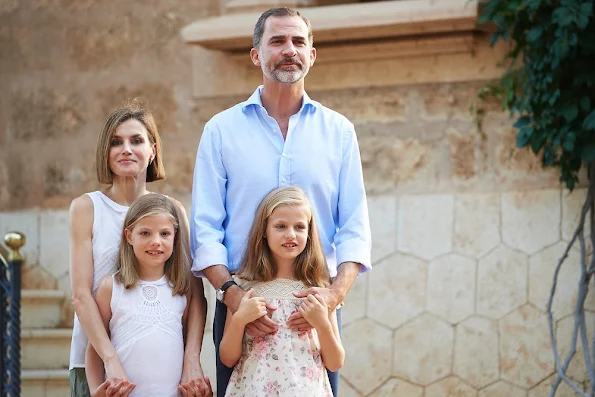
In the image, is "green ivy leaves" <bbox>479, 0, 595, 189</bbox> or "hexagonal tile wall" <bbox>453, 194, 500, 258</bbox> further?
"hexagonal tile wall" <bbox>453, 194, 500, 258</bbox>

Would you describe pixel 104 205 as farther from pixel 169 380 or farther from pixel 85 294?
pixel 169 380

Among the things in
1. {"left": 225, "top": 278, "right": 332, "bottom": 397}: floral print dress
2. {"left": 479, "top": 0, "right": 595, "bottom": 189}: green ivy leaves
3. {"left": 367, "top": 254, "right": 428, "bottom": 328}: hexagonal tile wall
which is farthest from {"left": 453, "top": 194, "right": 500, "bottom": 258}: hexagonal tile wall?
{"left": 225, "top": 278, "right": 332, "bottom": 397}: floral print dress

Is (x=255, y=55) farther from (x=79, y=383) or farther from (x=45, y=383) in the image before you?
(x=45, y=383)

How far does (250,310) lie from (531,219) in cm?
212

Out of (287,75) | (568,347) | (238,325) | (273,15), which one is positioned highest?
(273,15)

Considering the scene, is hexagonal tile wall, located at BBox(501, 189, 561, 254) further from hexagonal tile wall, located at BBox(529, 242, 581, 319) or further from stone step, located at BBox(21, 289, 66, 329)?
stone step, located at BBox(21, 289, 66, 329)

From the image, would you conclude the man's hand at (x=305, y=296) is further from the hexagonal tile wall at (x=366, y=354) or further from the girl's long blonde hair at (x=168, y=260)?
the hexagonal tile wall at (x=366, y=354)

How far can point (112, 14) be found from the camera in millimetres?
5930

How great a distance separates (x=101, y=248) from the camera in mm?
3564

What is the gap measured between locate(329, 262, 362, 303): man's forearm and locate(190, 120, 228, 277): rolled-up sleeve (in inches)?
11.8

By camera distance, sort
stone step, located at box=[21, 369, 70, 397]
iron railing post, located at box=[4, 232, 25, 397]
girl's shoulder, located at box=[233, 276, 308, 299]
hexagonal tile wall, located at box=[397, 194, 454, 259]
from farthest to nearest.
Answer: stone step, located at box=[21, 369, 70, 397] < hexagonal tile wall, located at box=[397, 194, 454, 259] < iron railing post, located at box=[4, 232, 25, 397] < girl's shoulder, located at box=[233, 276, 308, 299]

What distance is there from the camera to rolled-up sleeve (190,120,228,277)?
3.42 meters

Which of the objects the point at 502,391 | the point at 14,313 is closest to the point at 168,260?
the point at 14,313

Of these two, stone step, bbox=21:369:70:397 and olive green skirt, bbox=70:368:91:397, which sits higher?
olive green skirt, bbox=70:368:91:397
